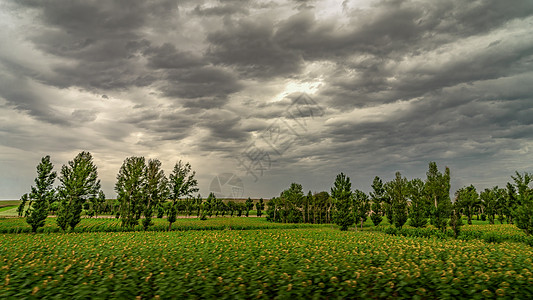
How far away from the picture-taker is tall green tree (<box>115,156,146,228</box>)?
3616 centimetres

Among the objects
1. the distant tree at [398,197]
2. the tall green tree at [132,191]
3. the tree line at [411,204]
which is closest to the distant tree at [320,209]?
the tree line at [411,204]

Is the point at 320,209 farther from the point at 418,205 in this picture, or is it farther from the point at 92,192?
the point at 92,192

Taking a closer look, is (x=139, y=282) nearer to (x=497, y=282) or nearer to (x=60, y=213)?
(x=497, y=282)

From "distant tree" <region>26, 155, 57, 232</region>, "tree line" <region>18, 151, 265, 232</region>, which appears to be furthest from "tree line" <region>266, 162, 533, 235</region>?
"distant tree" <region>26, 155, 57, 232</region>

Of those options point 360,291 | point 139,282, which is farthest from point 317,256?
point 139,282

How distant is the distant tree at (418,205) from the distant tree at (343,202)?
1312 cm

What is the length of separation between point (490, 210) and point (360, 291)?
70.3 meters

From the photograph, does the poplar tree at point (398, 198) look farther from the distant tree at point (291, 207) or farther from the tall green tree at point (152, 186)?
the tall green tree at point (152, 186)

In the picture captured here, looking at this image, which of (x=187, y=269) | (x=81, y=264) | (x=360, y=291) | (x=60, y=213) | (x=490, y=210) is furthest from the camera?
(x=490, y=210)

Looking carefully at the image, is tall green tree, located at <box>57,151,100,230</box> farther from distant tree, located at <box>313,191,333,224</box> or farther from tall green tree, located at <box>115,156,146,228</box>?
distant tree, located at <box>313,191,333,224</box>

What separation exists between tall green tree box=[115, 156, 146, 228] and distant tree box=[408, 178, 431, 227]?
44558mm

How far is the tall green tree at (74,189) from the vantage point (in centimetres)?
3231

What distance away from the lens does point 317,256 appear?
12.1 m

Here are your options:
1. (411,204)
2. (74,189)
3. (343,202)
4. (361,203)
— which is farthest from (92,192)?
(411,204)
